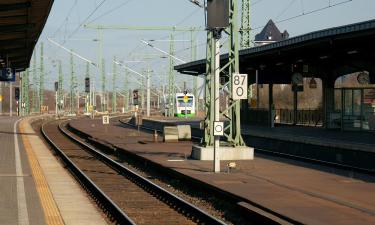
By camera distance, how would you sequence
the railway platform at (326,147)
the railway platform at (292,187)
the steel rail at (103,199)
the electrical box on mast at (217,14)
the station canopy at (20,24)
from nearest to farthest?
the railway platform at (292,187) → the steel rail at (103,199) → the electrical box on mast at (217,14) → the railway platform at (326,147) → the station canopy at (20,24)

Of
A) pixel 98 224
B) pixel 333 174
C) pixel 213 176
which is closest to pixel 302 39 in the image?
pixel 333 174

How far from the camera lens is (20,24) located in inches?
1264

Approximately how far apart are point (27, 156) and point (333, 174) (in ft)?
42.1

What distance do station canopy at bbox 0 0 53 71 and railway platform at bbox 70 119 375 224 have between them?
25.9ft

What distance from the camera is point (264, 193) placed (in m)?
13.7

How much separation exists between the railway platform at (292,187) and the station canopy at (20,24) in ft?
25.9

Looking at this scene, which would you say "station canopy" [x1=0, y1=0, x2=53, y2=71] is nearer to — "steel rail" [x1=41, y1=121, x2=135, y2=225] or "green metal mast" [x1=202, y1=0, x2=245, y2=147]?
"steel rail" [x1=41, y1=121, x2=135, y2=225]

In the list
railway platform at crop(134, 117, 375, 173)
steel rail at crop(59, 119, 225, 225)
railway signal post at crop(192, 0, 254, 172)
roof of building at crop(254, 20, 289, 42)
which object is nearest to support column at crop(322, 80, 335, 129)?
railway platform at crop(134, 117, 375, 173)

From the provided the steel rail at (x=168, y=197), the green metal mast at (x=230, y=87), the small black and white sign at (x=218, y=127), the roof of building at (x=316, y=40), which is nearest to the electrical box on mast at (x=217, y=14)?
the small black and white sign at (x=218, y=127)

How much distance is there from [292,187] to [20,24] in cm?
2093

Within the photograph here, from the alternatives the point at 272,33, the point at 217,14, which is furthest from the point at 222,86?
the point at 272,33

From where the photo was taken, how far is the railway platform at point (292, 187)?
437 inches

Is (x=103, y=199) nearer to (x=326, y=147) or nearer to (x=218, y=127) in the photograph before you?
(x=218, y=127)

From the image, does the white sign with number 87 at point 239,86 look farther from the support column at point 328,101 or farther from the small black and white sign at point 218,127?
the support column at point 328,101
